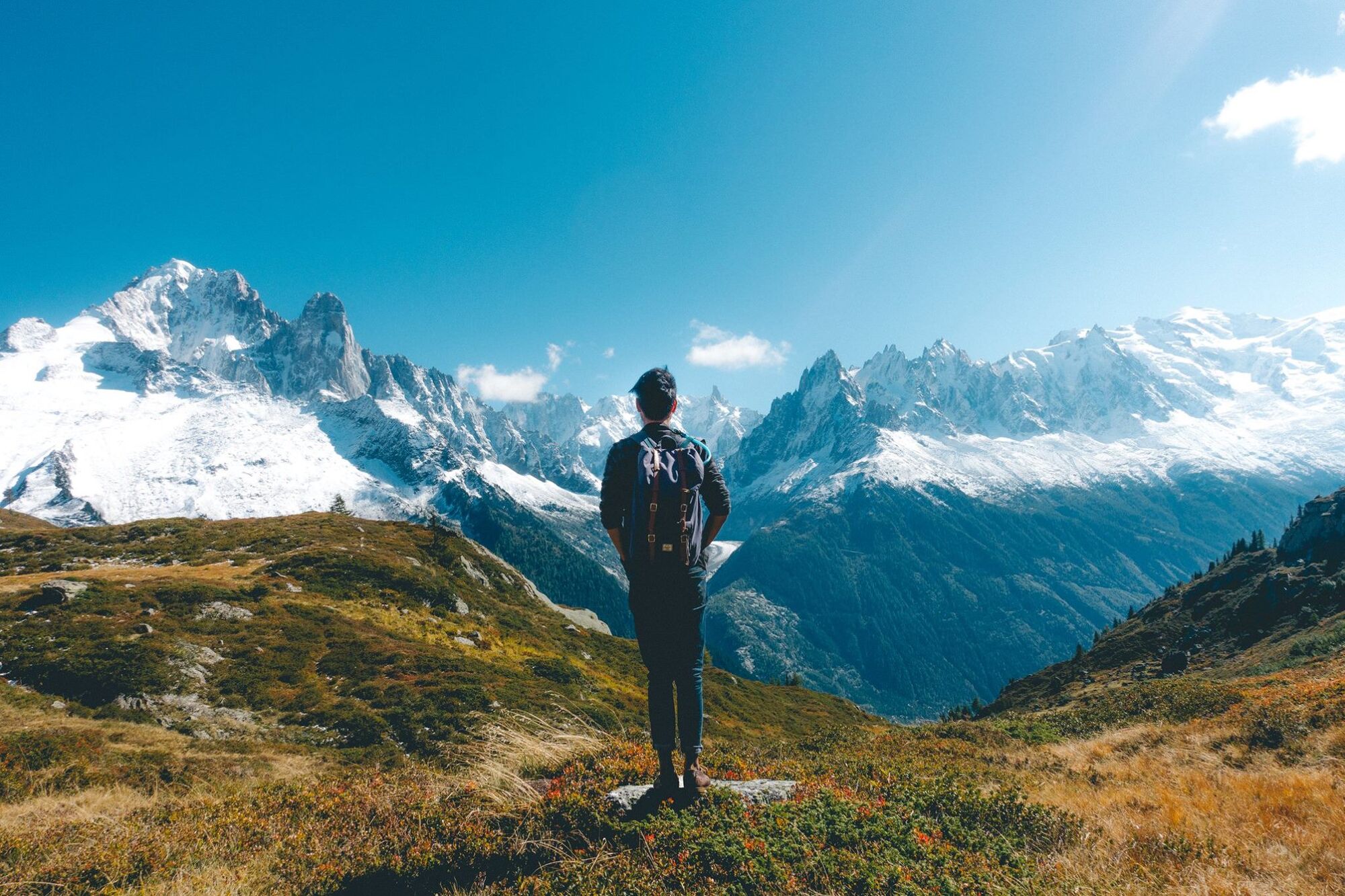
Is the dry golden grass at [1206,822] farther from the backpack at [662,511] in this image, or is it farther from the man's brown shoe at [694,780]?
the backpack at [662,511]

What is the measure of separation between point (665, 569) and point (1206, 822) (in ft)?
23.0

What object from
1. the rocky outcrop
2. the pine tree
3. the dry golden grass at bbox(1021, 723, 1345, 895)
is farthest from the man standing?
the rocky outcrop

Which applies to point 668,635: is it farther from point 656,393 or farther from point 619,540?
point 656,393

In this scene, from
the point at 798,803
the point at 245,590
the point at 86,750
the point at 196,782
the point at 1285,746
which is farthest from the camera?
the point at 245,590

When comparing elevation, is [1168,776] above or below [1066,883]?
below

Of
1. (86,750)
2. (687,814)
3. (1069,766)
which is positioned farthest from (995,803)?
(86,750)

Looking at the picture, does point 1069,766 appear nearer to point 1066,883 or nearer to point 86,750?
point 1066,883

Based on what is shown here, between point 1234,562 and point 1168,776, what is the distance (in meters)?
161

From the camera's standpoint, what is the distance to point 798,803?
7113 mm

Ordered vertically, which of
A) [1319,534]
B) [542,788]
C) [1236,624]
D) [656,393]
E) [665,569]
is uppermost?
[656,393]

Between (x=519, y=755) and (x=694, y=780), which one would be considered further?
(x=519, y=755)

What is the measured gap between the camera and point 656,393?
787 centimetres

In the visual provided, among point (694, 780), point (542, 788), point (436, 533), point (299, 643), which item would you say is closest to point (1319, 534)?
point (436, 533)

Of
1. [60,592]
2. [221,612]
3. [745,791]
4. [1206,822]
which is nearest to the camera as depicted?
[1206,822]
